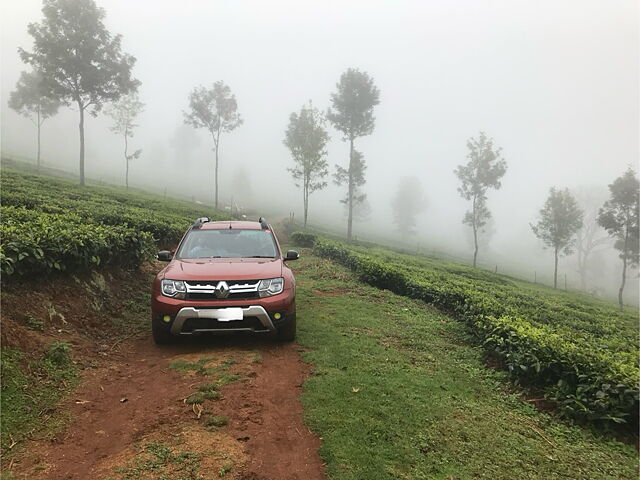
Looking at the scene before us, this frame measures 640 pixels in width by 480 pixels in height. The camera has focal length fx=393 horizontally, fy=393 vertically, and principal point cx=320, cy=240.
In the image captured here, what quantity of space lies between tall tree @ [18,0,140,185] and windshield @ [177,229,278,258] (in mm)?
22832

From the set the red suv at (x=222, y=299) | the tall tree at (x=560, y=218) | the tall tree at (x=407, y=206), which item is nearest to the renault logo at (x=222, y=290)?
the red suv at (x=222, y=299)

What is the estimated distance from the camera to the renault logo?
553 centimetres

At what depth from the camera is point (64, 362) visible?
15.8 ft

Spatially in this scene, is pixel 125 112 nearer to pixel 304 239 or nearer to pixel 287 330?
pixel 304 239

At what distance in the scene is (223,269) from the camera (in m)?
5.89

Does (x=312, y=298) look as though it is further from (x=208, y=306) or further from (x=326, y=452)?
(x=326, y=452)

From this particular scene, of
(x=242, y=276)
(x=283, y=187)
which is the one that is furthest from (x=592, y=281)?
(x=283, y=187)

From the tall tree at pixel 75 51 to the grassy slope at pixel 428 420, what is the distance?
25.6 m

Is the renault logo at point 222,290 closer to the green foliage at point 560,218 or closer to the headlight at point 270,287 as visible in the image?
the headlight at point 270,287

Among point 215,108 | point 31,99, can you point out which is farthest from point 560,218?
point 31,99

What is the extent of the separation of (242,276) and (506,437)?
375 cm

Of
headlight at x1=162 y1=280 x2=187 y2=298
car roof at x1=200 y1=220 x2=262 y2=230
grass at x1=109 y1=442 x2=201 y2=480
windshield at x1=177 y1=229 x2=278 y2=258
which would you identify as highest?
car roof at x1=200 y1=220 x2=262 y2=230

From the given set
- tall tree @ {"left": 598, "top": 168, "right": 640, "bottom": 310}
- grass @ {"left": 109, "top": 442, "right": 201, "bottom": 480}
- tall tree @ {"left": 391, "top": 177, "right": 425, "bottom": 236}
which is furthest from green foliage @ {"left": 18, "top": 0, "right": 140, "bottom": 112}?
tall tree @ {"left": 391, "top": 177, "right": 425, "bottom": 236}

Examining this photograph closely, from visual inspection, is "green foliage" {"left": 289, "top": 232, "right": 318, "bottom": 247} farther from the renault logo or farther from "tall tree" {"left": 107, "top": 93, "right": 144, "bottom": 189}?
"tall tree" {"left": 107, "top": 93, "right": 144, "bottom": 189}
